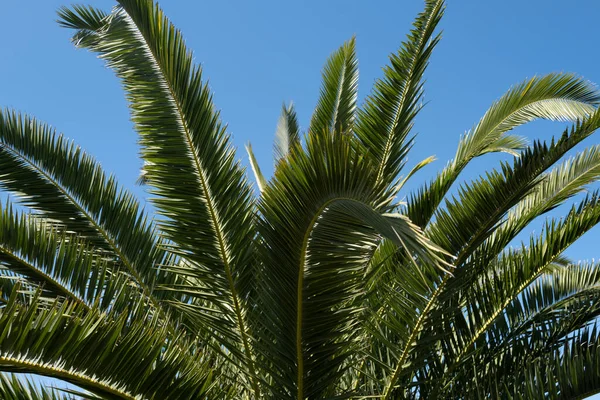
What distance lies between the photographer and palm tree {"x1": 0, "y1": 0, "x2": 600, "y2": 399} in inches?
126

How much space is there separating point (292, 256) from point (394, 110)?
8.64 feet

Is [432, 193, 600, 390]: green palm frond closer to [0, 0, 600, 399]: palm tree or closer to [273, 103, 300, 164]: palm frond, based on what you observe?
[0, 0, 600, 399]: palm tree

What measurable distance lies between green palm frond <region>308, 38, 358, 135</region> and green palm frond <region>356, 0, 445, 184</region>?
1301mm

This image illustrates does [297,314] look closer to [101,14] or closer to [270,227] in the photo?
[270,227]

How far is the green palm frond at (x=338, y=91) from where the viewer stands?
7.37 m

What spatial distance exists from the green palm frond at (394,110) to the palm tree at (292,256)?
0.02 metres

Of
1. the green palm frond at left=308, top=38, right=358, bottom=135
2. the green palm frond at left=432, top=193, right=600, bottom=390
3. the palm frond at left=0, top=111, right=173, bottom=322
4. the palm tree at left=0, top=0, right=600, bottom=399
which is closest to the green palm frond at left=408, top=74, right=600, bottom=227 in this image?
the palm tree at left=0, top=0, right=600, bottom=399

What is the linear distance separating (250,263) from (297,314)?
2.57 ft

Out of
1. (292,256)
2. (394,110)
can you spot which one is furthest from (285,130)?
(292,256)

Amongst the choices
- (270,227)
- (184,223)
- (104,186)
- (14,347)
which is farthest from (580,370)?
(104,186)

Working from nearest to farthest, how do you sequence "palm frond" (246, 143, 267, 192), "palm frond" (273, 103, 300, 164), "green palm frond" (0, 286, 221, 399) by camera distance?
"green palm frond" (0, 286, 221, 399) → "palm frond" (246, 143, 267, 192) → "palm frond" (273, 103, 300, 164)

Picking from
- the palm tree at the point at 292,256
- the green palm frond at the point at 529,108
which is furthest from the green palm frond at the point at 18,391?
the green palm frond at the point at 529,108

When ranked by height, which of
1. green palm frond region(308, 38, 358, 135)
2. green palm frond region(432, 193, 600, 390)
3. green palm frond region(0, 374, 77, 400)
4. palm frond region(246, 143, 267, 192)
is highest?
green palm frond region(308, 38, 358, 135)

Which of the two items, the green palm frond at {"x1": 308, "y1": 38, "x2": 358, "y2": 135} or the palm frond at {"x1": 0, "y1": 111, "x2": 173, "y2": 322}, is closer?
the palm frond at {"x1": 0, "y1": 111, "x2": 173, "y2": 322}
